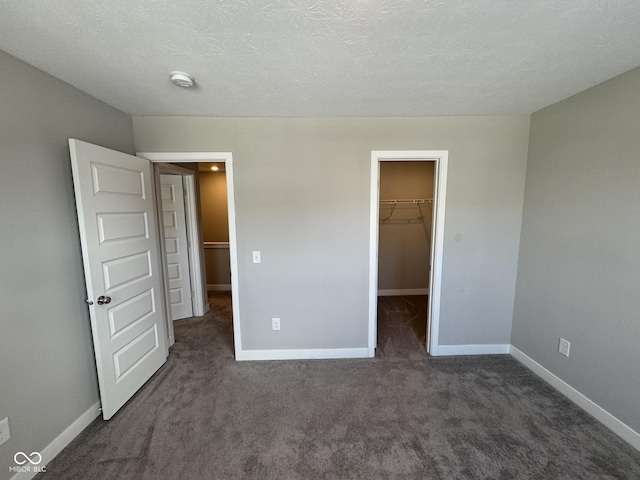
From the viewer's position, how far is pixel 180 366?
242 cm

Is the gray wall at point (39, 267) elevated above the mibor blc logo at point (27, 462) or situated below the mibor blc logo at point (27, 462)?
above

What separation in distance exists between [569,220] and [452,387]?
5.32 ft

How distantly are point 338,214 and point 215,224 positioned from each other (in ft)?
10.3

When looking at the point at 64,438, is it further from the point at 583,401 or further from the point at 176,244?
the point at 583,401

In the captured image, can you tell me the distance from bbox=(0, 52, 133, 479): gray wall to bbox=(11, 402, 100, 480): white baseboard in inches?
1.6

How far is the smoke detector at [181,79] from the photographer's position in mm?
1489

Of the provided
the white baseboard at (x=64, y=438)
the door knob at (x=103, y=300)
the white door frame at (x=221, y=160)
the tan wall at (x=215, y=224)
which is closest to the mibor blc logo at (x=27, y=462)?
the white baseboard at (x=64, y=438)

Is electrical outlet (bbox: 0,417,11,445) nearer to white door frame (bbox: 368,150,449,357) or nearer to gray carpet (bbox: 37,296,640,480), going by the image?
gray carpet (bbox: 37,296,640,480)

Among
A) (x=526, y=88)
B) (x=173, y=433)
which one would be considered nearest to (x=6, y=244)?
(x=173, y=433)

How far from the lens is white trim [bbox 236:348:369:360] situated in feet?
8.27

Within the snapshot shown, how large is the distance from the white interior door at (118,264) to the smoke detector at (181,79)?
2.35ft

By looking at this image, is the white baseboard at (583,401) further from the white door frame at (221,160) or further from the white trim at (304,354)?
the white door frame at (221,160)

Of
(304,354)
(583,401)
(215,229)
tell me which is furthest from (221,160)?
(583,401)

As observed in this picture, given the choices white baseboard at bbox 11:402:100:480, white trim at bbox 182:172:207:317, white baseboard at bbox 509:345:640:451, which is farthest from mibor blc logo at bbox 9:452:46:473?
white baseboard at bbox 509:345:640:451
